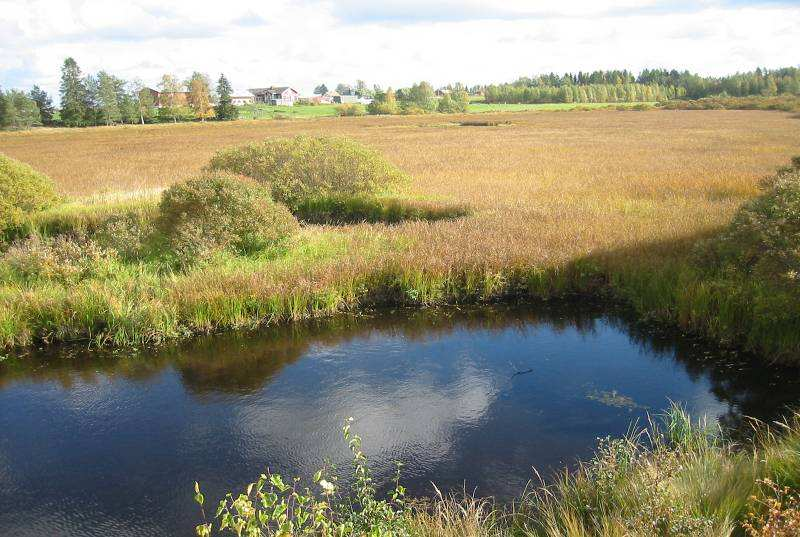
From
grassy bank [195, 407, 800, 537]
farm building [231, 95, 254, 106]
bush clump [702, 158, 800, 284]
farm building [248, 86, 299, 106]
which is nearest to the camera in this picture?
grassy bank [195, 407, 800, 537]

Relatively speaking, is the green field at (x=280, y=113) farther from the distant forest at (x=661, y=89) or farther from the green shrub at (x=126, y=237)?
the green shrub at (x=126, y=237)

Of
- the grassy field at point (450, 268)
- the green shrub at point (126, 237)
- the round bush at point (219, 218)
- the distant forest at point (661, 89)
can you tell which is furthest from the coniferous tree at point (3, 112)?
the distant forest at point (661, 89)

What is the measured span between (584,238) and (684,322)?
3.30 metres

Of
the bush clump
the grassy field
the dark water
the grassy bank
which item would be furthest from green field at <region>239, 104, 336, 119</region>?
the grassy bank

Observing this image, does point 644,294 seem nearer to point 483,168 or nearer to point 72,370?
point 72,370

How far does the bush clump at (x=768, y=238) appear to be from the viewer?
8461 millimetres

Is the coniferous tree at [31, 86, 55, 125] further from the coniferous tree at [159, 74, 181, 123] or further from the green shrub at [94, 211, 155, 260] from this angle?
the green shrub at [94, 211, 155, 260]

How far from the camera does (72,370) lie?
30.6ft

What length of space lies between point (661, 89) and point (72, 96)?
122 meters

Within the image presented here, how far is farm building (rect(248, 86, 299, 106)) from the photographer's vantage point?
15475cm

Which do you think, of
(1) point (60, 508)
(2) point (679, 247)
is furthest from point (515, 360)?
(1) point (60, 508)

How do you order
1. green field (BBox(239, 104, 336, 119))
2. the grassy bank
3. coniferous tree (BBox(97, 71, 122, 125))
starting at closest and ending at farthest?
the grassy bank
coniferous tree (BBox(97, 71, 122, 125))
green field (BBox(239, 104, 336, 119))

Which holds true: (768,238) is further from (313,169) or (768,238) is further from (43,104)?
(43,104)

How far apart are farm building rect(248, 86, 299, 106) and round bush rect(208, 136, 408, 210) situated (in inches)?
5484
